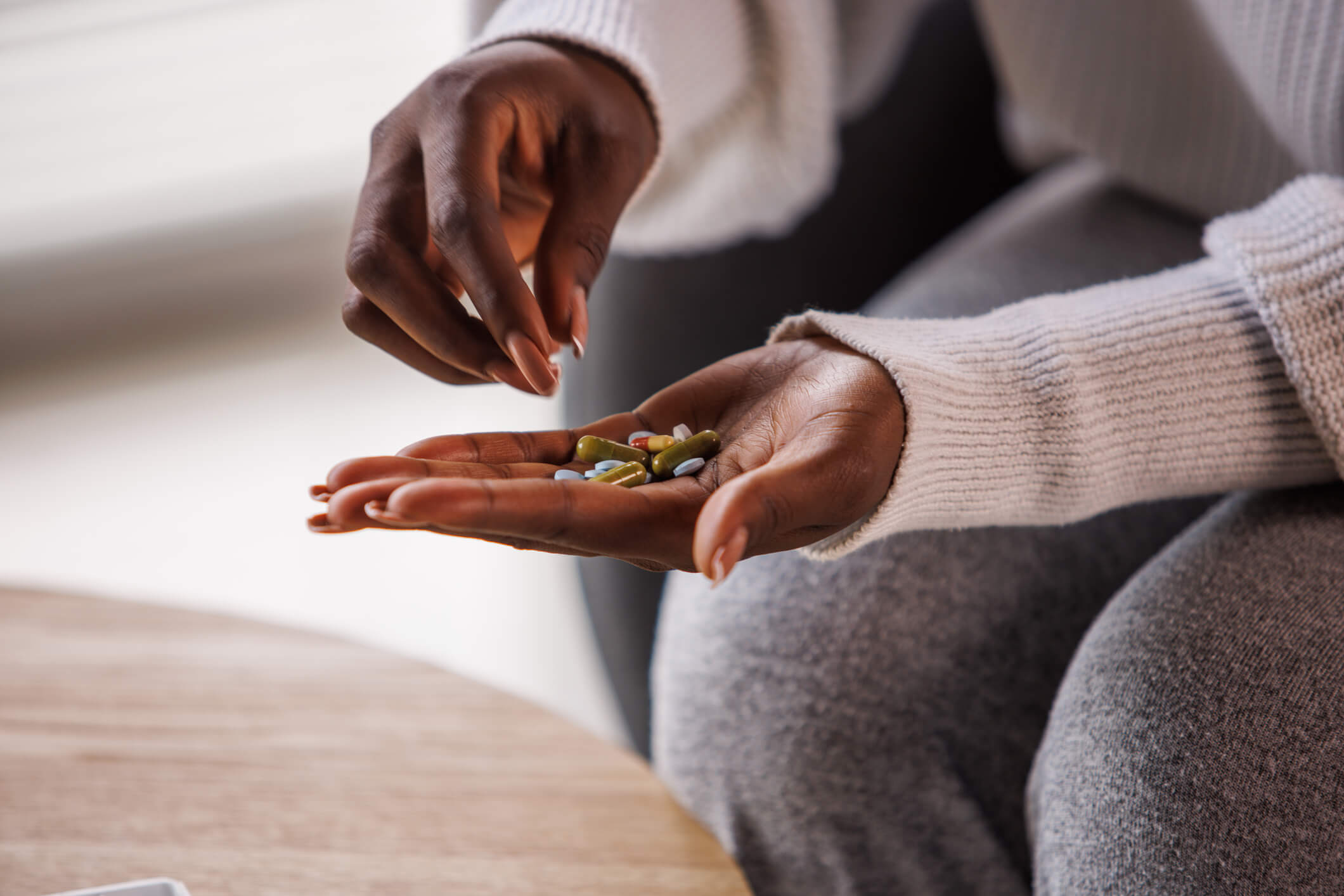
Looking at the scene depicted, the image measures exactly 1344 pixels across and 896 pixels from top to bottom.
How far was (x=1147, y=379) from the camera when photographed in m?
0.67

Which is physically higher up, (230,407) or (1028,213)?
(1028,213)

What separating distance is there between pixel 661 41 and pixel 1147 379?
44 centimetres

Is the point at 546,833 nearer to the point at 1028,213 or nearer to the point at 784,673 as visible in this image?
the point at 784,673

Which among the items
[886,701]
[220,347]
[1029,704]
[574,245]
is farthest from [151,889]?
[220,347]

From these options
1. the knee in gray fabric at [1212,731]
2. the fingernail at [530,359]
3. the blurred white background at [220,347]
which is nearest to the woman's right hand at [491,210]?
the fingernail at [530,359]

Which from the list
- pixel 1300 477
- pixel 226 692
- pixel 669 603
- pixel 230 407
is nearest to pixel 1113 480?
pixel 1300 477

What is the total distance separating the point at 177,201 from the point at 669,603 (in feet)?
6.03

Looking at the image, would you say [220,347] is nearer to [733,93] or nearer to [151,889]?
[733,93]

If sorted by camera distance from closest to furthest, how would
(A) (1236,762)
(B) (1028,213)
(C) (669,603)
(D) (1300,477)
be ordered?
(A) (1236,762) → (D) (1300,477) → (C) (669,603) → (B) (1028,213)

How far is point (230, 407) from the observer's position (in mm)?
2176

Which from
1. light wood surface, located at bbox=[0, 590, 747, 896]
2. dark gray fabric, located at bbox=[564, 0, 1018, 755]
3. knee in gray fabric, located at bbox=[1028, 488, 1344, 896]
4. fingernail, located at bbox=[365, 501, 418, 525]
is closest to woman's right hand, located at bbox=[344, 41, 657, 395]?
fingernail, located at bbox=[365, 501, 418, 525]

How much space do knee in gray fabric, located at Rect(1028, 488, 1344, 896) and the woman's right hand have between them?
408mm

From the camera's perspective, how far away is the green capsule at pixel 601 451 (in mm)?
569

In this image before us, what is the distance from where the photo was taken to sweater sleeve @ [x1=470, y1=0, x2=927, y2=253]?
774 mm
